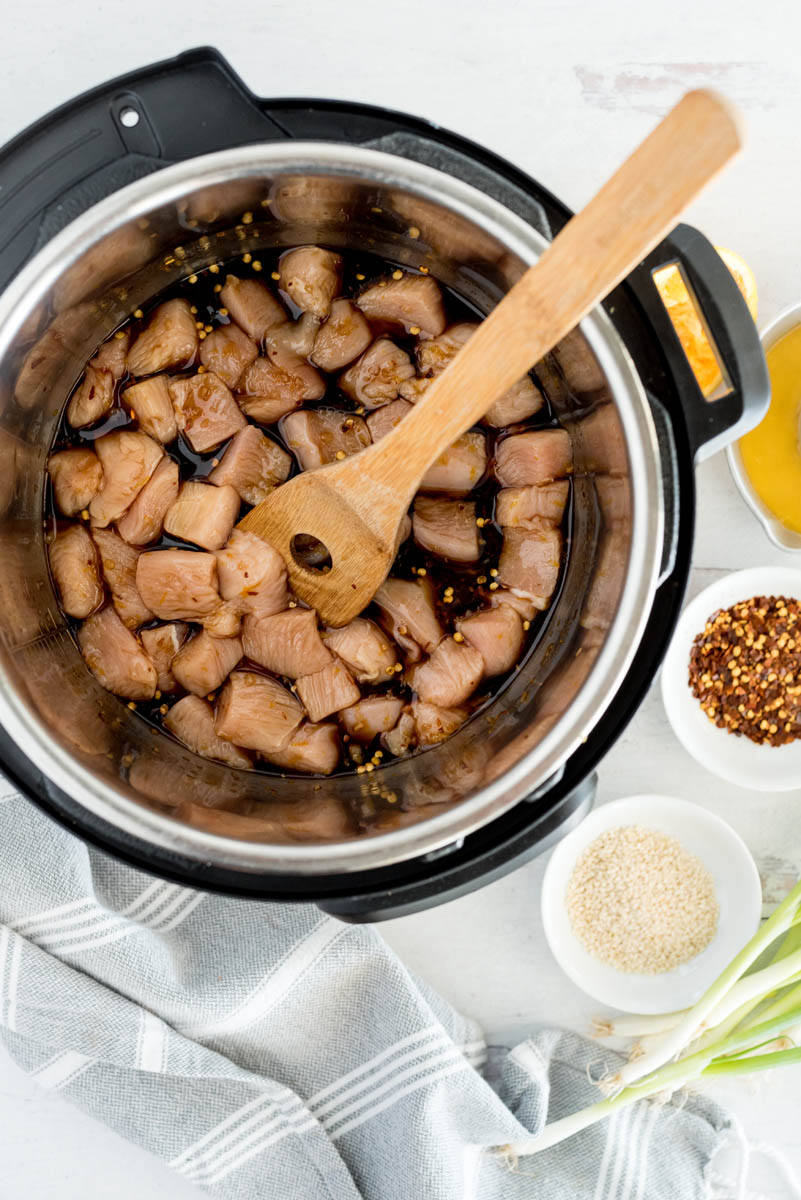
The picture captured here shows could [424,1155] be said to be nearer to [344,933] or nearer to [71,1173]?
[344,933]

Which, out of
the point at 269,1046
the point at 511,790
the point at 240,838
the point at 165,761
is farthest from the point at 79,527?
the point at 269,1046

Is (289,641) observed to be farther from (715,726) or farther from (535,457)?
(715,726)

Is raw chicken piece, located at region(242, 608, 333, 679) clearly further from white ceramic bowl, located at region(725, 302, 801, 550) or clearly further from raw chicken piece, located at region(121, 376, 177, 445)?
white ceramic bowl, located at region(725, 302, 801, 550)

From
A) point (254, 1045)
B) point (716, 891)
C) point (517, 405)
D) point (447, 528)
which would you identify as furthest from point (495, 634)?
point (254, 1045)

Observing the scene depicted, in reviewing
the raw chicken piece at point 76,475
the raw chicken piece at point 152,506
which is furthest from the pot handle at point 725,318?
the raw chicken piece at point 76,475

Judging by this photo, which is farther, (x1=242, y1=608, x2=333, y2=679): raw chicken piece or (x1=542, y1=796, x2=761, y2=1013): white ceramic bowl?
(x1=542, y1=796, x2=761, y2=1013): white ceramic bowl

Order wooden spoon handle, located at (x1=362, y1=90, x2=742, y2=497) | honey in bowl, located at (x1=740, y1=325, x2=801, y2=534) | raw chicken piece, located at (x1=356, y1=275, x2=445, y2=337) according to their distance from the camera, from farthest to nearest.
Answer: honey in bowl, located at (x1=740, y1=325, x2=801, y2=534) → raw chicken piece, located at (x1=356, y1=275, x2=445, y2=337) → wooden spoon handle, located at (x1=362, y1=90, x2=742, y2=497)

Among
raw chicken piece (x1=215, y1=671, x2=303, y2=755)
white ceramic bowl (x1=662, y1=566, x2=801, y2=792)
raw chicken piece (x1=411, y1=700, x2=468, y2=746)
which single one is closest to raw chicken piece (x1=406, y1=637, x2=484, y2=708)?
raw chicken piece (x1=411, y1=700, x2=468, y2=746)
